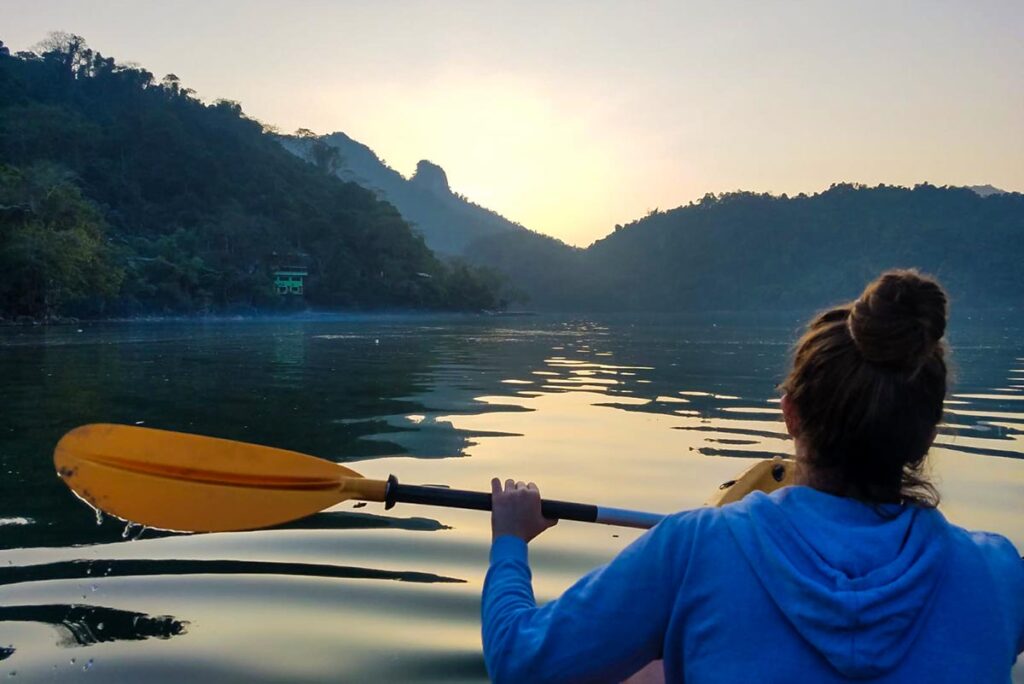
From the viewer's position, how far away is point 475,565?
12.9 feet

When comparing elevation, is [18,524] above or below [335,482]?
below

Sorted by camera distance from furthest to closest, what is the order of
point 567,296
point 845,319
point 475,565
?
point 567,296 → point 475,565 → point 845,319

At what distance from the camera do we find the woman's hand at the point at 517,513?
5.50 feet

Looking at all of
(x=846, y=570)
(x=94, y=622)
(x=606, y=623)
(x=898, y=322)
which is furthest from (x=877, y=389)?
(x=94, y=622)

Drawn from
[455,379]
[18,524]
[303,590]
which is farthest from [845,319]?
[455,379]

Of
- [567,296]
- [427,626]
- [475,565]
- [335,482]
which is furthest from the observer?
[567,296]

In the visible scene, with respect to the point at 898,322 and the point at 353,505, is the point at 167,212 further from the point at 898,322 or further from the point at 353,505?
the point at 898,322

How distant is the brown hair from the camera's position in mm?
1238

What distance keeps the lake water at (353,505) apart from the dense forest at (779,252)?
287 feet

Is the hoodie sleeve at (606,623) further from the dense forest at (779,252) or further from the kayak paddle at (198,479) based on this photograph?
the dense forest at (779,252)

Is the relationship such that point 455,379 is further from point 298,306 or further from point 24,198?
point 298,306

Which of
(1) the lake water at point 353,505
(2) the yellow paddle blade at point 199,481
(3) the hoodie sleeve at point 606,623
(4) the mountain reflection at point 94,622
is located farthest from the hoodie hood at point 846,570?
(4) the mountain reflection at point 94,622

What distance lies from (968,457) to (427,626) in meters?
5.34

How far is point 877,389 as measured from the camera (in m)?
1.24
